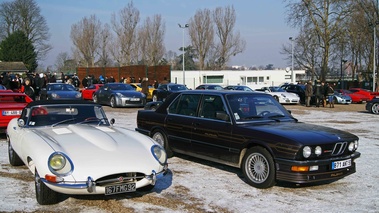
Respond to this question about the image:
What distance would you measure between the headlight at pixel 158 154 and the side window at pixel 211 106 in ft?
5.52

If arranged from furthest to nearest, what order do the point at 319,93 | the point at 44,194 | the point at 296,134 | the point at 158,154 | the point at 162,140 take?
the point at 319,93 → the point at 162,140 → the point at 296,134 → the point at 158,154 → the point at 44,194

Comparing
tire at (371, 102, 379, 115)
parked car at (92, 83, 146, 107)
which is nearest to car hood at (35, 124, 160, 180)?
parked car at (92, 83, 146, 107)

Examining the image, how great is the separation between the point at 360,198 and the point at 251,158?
169 centimetres

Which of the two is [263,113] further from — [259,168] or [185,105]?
[185,105]

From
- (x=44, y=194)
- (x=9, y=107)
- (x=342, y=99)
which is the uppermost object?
(x=9, y=107)

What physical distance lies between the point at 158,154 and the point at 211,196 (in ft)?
3.30

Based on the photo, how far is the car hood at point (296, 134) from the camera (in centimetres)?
614

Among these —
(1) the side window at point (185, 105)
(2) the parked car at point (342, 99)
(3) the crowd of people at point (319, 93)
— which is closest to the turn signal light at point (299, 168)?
(1) the side window at point (185, 105)

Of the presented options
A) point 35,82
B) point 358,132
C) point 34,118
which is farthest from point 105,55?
point 34,118

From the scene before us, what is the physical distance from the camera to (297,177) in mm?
6020

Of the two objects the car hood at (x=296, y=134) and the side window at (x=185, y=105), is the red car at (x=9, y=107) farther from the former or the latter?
the car hood at (x=296, y=134)

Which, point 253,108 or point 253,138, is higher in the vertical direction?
point 253,108

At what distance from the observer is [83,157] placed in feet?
17.3

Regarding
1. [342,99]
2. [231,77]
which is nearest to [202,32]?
[231,77]
